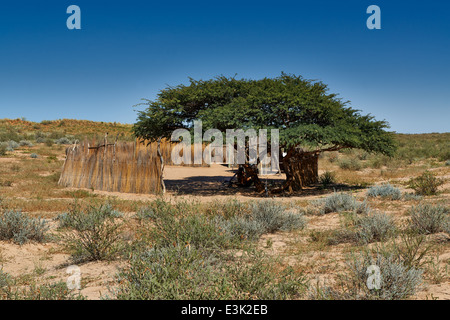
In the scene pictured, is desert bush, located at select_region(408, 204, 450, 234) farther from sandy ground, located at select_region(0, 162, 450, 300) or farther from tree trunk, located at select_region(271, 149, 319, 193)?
tree trunk, located at select_region(271, 149, 319, 193)

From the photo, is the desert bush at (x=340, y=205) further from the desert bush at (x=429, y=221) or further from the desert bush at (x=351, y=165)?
the desert bush at (x=351, y=165)

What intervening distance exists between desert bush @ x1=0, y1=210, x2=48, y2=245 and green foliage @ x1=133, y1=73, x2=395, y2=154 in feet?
24.7

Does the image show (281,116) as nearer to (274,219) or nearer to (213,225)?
(274,219)

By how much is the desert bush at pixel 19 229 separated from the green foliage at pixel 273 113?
7.54 meters

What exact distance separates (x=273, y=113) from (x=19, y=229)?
31.2 ft

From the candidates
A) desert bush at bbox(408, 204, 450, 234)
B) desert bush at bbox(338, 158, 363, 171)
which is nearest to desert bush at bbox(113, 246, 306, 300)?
desert bush at bbox(408, 204, 450, 234)

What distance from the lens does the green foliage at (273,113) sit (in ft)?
42.1

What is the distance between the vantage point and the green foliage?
12.8m

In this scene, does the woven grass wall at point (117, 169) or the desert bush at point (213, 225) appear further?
the woven grass wall at point (117, 169)

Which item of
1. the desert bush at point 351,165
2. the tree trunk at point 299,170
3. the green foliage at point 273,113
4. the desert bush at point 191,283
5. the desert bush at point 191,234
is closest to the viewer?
the desert bush at point 191,283

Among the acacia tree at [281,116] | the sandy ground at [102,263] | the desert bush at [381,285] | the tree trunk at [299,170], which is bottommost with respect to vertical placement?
the sandy ground at [102,263]

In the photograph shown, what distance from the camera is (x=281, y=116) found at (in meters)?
13.9

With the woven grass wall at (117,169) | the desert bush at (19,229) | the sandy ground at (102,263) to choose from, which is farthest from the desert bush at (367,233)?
the woven grass wall at (117,169)
